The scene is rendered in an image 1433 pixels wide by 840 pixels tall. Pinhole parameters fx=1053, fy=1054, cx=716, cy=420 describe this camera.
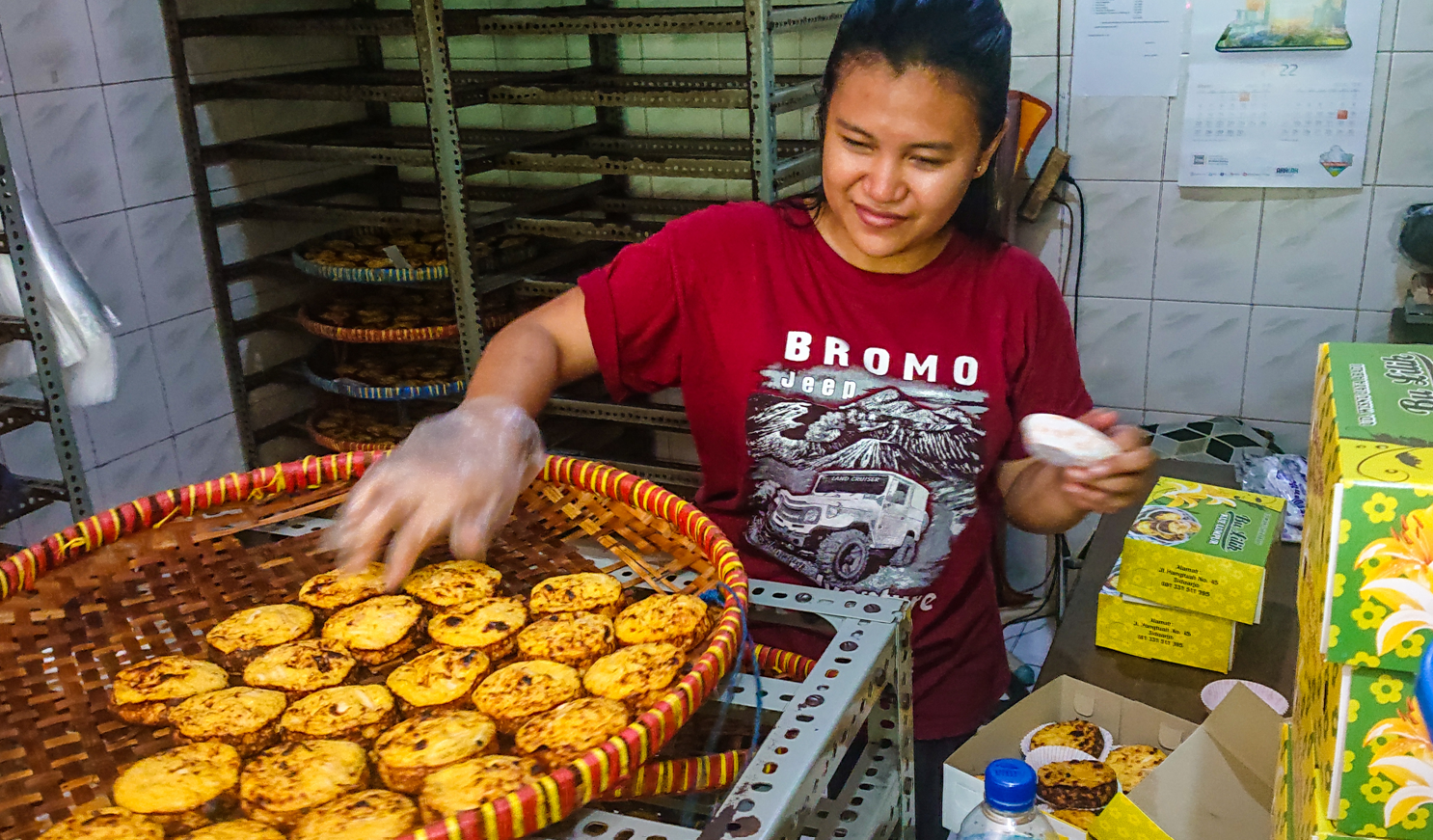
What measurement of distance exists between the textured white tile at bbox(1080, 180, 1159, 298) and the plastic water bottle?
2.08 m

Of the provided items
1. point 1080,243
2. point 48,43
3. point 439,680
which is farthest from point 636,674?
point 48,43

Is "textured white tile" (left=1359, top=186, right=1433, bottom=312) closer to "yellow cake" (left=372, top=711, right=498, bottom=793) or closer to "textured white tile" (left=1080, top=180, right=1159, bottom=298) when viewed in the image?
"textured white tile" (left=1080, top=180, right=1159, bottom=298)

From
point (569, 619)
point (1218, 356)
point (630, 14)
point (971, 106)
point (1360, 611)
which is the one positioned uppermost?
point (630, 14)

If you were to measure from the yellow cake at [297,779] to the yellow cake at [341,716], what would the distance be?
0.10ft

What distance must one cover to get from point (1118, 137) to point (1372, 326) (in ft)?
2.50

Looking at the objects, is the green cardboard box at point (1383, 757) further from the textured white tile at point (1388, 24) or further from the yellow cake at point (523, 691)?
the textured white tile at point (1388, 24)

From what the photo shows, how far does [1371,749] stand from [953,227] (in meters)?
0.88

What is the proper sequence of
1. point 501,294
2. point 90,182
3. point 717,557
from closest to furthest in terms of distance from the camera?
point 717,557
point 90,182
point 501,294

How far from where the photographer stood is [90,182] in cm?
260

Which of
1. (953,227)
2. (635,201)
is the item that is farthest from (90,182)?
(953,227)

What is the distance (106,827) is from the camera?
0.75 metres

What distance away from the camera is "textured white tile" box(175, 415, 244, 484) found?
9.66ft

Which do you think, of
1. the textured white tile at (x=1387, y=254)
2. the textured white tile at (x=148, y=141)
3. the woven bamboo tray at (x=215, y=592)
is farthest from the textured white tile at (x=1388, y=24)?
the textured white tile at (x=148, y=141)

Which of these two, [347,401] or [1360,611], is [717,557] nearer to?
[1360,611]
